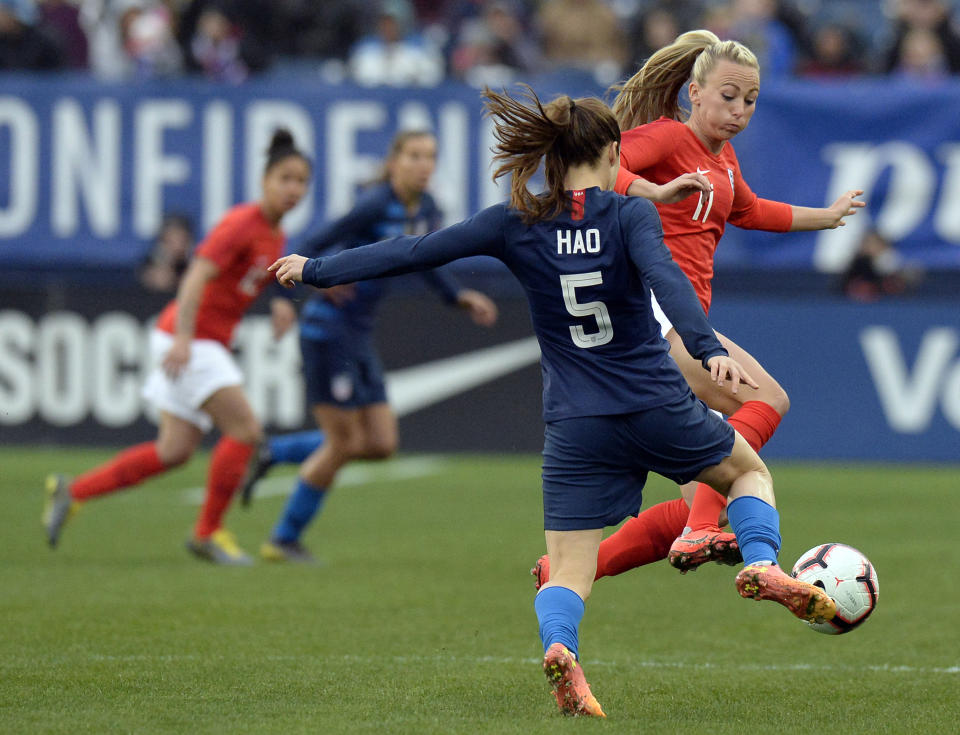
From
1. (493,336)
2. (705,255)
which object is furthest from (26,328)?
(705,255)

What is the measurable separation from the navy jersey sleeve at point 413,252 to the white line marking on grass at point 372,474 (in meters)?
7.45

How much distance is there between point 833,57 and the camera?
16.0 metres

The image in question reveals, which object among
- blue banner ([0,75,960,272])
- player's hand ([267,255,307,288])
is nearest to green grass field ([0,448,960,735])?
player's hand ([267,255,307,288])

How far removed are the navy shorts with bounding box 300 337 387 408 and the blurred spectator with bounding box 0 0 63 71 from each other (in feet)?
26.6

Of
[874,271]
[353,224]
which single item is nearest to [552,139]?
[353,224]

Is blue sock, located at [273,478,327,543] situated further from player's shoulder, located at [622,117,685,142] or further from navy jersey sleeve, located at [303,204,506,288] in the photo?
navy jersey sleeve, located at [303,204,506,288]

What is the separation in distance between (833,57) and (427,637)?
1103 centimetres

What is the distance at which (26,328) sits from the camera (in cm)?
1439

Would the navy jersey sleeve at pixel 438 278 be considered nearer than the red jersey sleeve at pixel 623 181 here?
No

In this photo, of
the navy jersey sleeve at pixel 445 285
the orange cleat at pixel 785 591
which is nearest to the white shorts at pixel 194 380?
the navy jersey sleeve at pixel 445 285

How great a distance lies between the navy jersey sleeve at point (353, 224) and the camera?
28.5 ft

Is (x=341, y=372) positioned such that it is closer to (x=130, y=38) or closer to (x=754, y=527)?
(x=754, y=527)

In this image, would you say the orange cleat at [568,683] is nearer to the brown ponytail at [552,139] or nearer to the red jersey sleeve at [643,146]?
the brown ponytail at [552,139]

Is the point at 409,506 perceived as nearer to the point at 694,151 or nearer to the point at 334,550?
the point at 334,550
